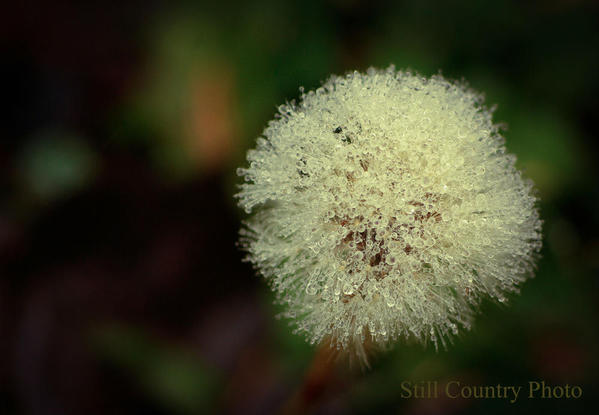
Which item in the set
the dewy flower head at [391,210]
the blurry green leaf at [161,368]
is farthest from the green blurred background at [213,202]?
the dewy flower head at [391,210]

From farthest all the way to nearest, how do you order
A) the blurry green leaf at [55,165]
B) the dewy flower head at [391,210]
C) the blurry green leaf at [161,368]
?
the blurry green leaf at [55,165]
the blurry green leaf at [161,368]
the dewy flower head at [391,210]

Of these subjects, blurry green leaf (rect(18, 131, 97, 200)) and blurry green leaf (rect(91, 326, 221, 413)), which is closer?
blurry green leaf (rect(91, 326, 221, 413))

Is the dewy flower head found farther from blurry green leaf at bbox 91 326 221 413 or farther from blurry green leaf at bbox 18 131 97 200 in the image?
blurry green leaf at bbox 18 131 97 200

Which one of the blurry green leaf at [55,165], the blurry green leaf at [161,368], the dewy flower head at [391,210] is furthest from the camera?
the blurry green leaf at [55,165]

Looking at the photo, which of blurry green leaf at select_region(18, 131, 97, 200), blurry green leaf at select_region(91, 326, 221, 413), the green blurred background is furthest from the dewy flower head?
blurry green leaf at select_region(18, 131, 97, 200)

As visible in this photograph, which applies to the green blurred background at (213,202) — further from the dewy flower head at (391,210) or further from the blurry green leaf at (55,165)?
the dewy flower head at (391,210)

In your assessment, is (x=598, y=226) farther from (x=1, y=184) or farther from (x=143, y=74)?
(x=1, y=184)
